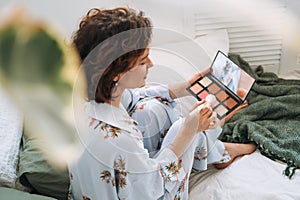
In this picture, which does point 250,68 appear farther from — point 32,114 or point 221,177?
point 32,114

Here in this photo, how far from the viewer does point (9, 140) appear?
1.10m

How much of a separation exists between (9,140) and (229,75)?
0.73 m

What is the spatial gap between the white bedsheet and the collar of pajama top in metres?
0.22

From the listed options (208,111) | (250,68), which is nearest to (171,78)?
(208,111)

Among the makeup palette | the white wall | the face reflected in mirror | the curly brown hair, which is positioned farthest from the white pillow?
the face reflected in mirror

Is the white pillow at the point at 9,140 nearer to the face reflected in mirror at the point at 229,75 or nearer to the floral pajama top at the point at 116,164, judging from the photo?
the floral pajama top at the point at 116,164

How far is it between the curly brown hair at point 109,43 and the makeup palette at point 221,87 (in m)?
0.38

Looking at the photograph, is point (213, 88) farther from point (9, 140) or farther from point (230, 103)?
point (9, 140)

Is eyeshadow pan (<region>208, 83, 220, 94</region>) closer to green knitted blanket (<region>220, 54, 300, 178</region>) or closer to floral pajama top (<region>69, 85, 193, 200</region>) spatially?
green knitted blanket (<region>220, 54, 300, 178</region>)

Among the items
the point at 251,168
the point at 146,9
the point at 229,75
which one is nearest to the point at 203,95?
the point at 229,75

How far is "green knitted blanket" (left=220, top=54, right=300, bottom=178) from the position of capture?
1.29m

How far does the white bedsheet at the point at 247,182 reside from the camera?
115 cm

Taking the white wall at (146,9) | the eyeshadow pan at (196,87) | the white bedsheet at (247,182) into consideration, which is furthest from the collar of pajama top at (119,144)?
the white wall at (146,9)

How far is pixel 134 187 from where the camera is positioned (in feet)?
3.38
